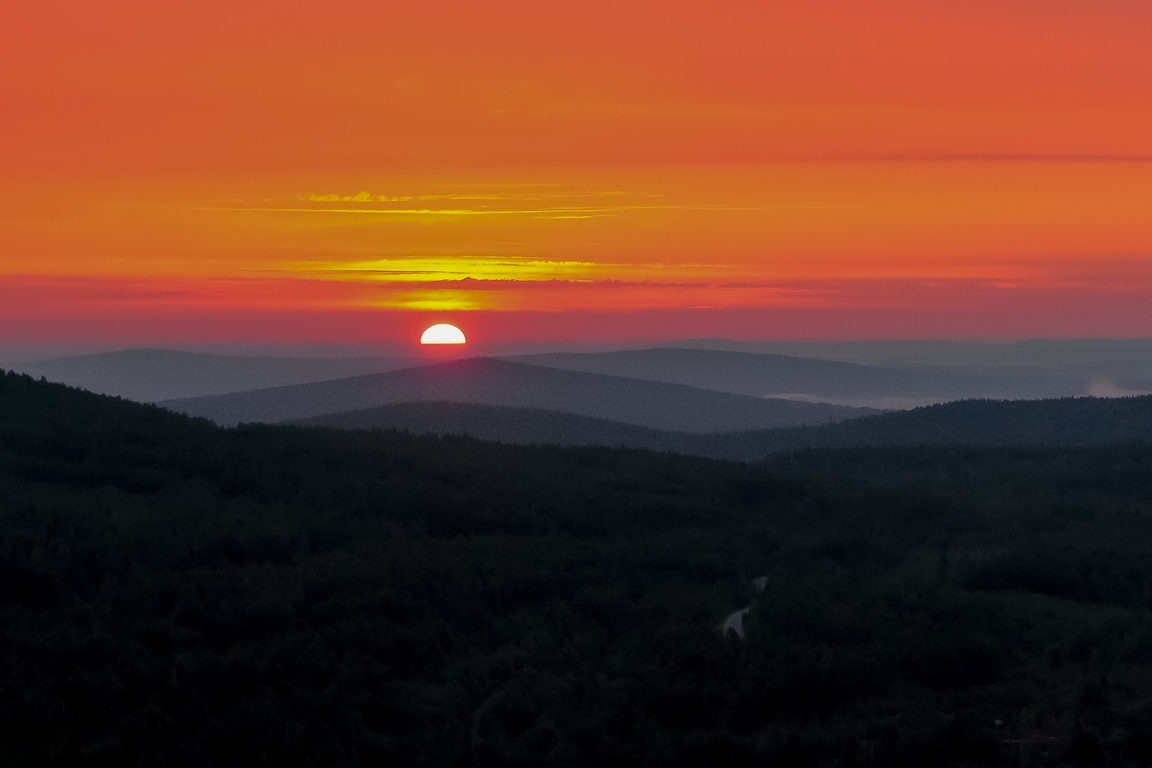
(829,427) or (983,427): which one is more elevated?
(983,427)

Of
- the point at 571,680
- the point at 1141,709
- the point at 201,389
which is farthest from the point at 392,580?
the point at 201,389

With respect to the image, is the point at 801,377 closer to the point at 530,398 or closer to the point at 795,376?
the point at 795,376

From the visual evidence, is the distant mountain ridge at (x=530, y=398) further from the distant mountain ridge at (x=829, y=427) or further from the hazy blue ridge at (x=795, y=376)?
the hazy blue ridge at (x=795, y=376)

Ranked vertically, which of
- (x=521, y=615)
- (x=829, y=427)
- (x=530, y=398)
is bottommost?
(x=521, y=615)

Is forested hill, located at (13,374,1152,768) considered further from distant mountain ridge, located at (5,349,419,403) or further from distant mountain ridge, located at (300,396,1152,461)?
distant mountain ridge, located at (5,349,419,403)

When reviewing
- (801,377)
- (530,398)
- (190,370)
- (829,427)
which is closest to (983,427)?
(829,427)

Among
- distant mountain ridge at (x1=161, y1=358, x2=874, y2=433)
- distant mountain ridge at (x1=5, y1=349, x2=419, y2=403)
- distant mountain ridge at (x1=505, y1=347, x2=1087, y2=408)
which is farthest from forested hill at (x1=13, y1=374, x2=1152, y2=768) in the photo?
distant mountain ridge at (x1=5, y1=349, x2=419, y2=403)
